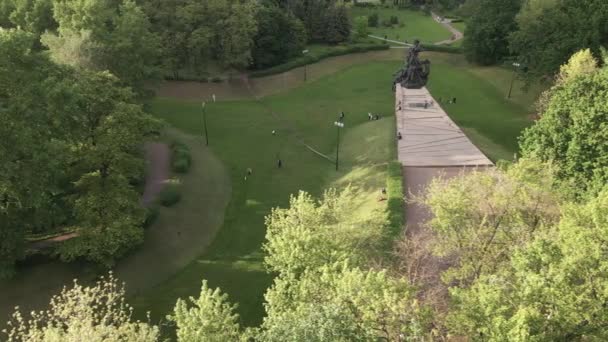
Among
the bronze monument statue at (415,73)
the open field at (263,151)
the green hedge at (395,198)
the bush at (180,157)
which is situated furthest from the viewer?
the bronze monument statue at (415,73)

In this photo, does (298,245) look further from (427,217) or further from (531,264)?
(427,217)

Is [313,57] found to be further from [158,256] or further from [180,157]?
[158,256]

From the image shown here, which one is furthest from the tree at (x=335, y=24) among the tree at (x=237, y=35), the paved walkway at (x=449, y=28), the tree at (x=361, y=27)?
the tree at (x=237, y=35)

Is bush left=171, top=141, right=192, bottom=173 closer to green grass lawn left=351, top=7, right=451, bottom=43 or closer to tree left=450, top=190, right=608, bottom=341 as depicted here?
tree left=450, top=190, right=608, bottom=341

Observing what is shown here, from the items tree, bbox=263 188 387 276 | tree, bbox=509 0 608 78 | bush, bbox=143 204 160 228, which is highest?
tree, bbox=509 0 608 78

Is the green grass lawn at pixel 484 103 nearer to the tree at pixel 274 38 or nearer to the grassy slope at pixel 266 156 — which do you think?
the grassy slope at pixel 266 156

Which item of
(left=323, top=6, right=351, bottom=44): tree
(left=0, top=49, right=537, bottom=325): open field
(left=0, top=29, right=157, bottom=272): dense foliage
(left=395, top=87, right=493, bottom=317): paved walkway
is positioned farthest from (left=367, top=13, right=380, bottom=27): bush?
(left=0, top=29, right=157, bottom=272): dense foliage
